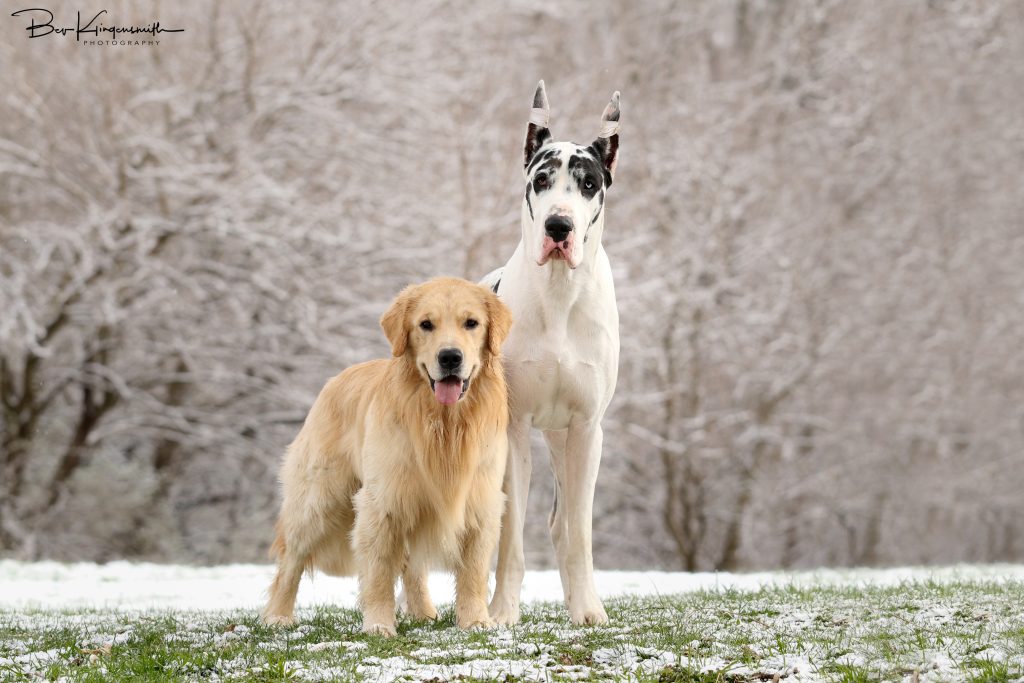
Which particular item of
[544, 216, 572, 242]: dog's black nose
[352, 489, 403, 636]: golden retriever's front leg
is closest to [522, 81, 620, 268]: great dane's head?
[544, 216, 572, 242]: dog's black nose

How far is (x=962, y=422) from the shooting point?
18.0 meters

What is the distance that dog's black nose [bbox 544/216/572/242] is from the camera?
5285 mm

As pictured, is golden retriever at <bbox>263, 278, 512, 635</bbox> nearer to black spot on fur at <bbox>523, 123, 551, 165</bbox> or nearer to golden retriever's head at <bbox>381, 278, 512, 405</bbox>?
golden retriever's head at <bbox>381, 278, 512, 405</bbox>

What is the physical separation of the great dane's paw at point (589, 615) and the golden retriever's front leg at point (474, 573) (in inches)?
15.9

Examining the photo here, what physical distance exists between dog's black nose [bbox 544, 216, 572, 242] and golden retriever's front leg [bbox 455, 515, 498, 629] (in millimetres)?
1341

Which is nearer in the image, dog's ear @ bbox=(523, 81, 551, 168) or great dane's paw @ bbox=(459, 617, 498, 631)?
great dane's paw @ bbox=(459, 617, 498, 631)

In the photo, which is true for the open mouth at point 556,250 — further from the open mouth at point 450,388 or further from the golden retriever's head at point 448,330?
the open mouth at point 450,388

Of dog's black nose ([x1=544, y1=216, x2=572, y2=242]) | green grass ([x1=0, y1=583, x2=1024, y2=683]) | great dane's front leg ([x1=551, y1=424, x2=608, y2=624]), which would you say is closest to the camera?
green grass ([x1=0, y1=583, x2=1024, y2=683])

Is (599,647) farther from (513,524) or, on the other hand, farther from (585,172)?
(585,172)

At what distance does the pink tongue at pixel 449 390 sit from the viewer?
5.14 m

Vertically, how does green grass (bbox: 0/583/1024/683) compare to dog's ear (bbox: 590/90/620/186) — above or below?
below

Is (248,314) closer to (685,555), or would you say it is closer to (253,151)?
(253,151)

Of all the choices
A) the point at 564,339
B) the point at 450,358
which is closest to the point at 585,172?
the point at 564,339

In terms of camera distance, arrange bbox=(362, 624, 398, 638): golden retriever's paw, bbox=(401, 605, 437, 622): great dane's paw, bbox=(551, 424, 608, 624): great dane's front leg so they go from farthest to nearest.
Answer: bbox=(401, 605, 437, 622): great dane's paw, bbox=(551, 424, 608, 624): great dane's front leg, bbox=(362, 624, 398, 638): golden retriever's paw
